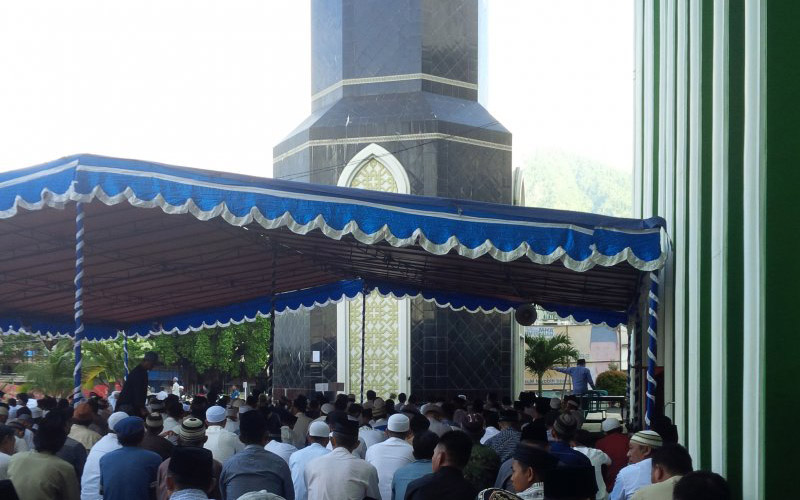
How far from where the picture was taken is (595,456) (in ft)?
25.0

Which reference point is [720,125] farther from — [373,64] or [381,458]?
[373,64]

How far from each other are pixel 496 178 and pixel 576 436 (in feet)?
48.5

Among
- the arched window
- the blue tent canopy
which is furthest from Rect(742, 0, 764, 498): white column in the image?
the arched window

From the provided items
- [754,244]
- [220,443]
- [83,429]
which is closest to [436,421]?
[220,443]

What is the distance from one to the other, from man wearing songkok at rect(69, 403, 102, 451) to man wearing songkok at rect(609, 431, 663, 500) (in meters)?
4.60

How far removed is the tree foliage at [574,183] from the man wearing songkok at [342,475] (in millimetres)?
120293

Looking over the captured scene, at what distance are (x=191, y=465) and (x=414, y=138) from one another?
17526 millimetres

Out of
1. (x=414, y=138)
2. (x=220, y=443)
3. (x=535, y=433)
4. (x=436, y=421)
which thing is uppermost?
(x=414, y=138)

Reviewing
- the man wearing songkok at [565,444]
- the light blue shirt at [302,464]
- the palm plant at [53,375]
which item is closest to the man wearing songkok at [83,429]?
the light blue shirt at [302,464]

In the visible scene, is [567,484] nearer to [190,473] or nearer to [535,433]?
[190,473]

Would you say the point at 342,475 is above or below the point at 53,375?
above

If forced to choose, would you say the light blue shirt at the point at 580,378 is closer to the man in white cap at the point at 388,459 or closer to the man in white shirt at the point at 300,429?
the man in white shirt at the point at 300,429

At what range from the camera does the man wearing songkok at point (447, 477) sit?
541 centimetres

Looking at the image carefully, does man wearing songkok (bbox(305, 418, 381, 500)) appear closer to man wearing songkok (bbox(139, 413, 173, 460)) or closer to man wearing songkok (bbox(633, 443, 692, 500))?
man wearing songkok (bbox(139, 413, 173, 460))
